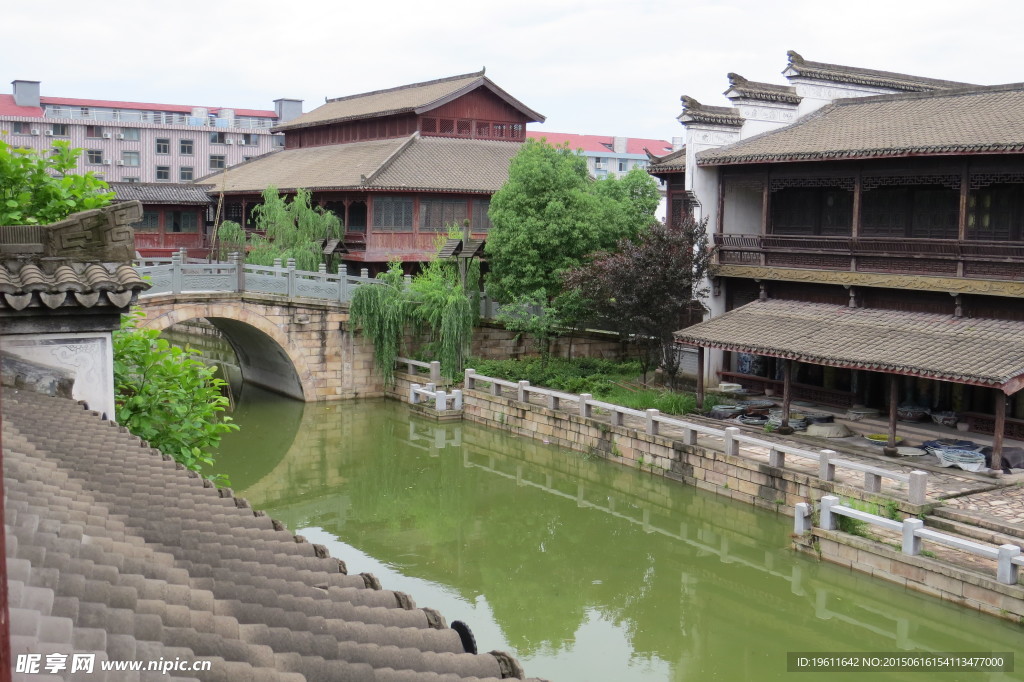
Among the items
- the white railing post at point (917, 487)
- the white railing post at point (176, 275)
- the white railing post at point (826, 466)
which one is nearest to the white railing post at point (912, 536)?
the white railing post at point (917, 487)

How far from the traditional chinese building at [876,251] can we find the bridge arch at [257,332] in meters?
10.4

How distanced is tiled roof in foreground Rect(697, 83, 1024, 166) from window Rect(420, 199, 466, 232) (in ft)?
34.8

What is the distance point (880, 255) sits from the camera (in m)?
19.2

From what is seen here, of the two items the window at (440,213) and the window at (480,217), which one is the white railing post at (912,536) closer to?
the window at (440,213)

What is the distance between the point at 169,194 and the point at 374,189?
11.7 m

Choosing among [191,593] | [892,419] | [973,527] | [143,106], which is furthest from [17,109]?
[191,593]

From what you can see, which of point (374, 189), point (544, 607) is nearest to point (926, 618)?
point (544, 607)

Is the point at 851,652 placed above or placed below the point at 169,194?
below

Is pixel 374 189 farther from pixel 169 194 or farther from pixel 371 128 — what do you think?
pixel 169 194

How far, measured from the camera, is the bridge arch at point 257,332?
2461 centimetres

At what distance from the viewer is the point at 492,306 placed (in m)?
27.4

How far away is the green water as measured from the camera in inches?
474

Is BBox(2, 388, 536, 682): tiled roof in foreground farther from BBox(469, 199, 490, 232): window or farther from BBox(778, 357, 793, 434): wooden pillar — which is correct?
BBox(469, 199, 490, 232): window

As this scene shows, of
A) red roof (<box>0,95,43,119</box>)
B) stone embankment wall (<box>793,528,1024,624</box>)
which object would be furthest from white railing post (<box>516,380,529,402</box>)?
red roof (<box>0,95,43,119</box>)
